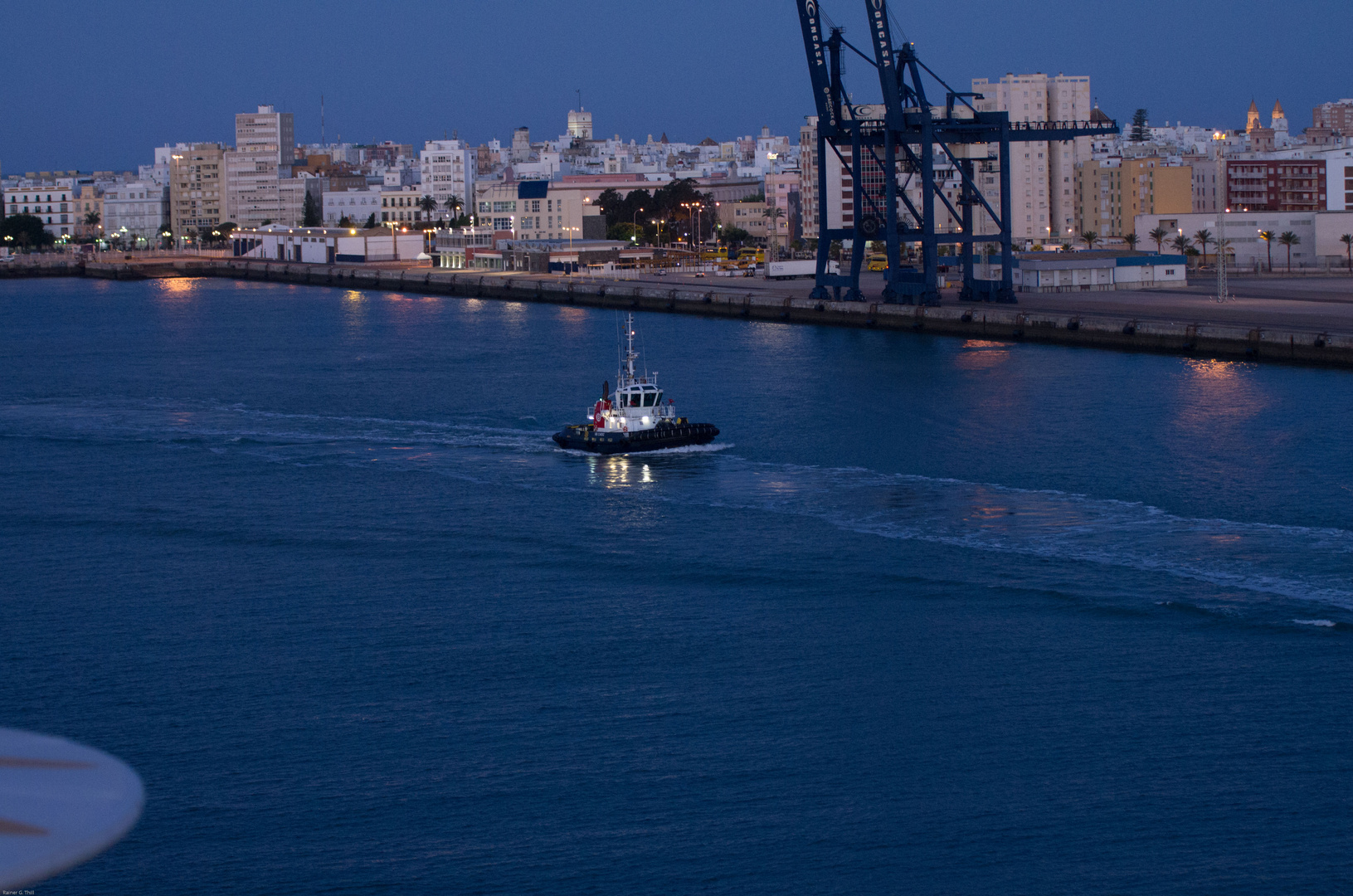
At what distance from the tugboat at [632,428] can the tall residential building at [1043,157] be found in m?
36.6

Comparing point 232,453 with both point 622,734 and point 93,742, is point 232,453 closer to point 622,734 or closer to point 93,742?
point 93,742

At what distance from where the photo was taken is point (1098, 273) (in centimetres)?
3145

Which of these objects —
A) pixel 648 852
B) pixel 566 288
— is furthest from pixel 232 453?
pixel 566 288

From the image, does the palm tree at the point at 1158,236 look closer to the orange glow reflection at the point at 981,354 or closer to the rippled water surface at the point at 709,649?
the orange glow reflection at the point at 981,354

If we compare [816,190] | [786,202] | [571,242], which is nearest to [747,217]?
[786,202]

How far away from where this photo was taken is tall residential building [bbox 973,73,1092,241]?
50.1m

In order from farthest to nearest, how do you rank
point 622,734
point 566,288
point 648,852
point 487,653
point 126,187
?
point 126,187 < point 566,288 < point 487,653 < point 622,734 < point 648,852

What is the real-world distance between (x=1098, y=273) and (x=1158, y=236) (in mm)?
9857

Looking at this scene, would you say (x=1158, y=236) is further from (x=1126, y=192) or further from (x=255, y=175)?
(x=255, y=175)

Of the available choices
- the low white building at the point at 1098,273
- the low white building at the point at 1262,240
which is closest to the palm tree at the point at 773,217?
the low white building at the point at 1262,240

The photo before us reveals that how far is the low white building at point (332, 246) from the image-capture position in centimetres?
4997

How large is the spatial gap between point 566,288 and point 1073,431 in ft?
71.5

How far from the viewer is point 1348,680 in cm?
780

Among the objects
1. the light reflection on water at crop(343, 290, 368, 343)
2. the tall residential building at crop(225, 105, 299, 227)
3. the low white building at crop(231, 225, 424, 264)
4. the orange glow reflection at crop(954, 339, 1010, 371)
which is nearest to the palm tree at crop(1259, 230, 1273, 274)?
the orange glow reflection at crop(954, 339, 1010, 371)
